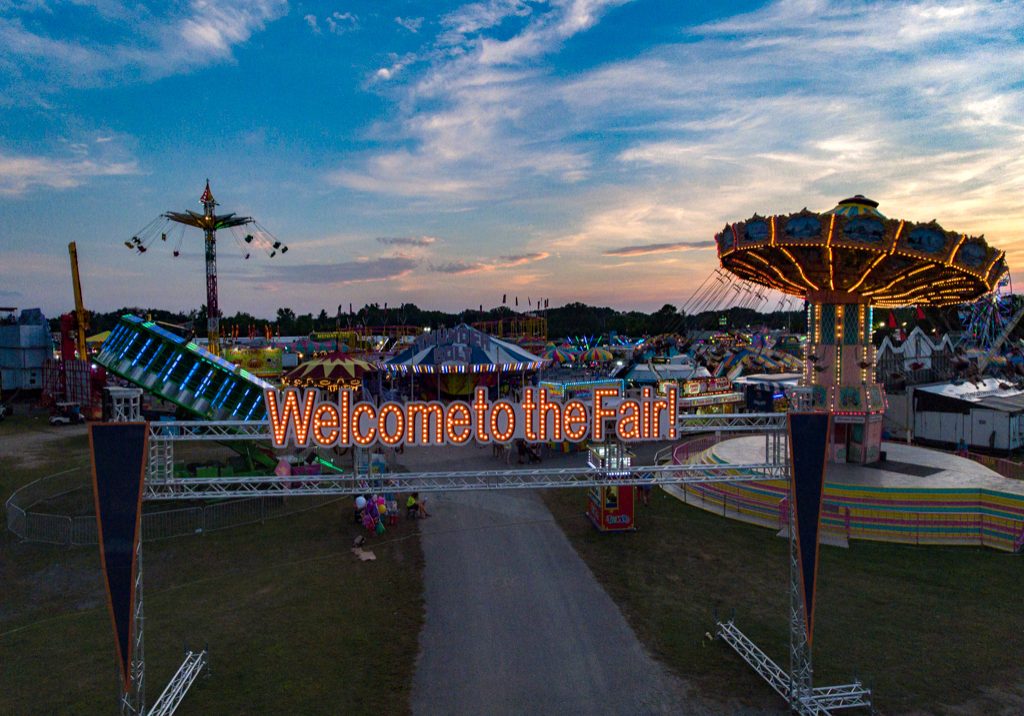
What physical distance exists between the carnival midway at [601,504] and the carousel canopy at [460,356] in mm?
761

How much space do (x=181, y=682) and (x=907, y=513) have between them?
2036 centimetres

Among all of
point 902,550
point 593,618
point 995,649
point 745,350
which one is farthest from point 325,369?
point 745,350

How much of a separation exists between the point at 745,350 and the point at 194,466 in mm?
46232

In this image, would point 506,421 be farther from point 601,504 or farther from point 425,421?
point 601,504

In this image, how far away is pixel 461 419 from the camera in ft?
36.6

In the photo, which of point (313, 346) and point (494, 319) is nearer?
point (313, 346)

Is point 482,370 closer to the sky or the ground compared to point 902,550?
closer to the sky

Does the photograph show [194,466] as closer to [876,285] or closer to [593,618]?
[593,618]

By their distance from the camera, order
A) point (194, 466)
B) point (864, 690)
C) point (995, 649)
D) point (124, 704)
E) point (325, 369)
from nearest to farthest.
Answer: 1. point (124, 704)
2. point (864, 690)
3. point (995, 649)
4. point (194, 466)
5. point (325, 369)

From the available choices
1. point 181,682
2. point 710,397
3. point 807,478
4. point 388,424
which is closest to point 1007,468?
point 710,397

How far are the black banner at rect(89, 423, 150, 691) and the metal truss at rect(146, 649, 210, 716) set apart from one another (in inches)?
46.7

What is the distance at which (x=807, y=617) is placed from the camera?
10773 mm

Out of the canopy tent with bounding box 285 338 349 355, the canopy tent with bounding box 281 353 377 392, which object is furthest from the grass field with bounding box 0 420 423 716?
the canopy tent with bounding box 285 338 349 355

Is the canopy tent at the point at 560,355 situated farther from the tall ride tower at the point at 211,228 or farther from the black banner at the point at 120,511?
the black banner at the point at 120,511
